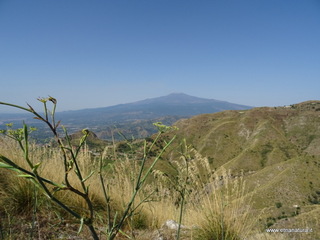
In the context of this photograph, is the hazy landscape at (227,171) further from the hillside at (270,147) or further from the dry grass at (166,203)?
the hillside at (270,147)

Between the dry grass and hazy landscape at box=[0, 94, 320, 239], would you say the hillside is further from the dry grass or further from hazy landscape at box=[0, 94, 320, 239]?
the dry grass

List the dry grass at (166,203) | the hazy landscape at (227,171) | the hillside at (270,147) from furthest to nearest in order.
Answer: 1. the hillside at (270,147)
2. the dry grass at (166,203)
3. the hazy landscape at (227,171)

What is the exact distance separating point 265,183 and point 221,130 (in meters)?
38.9

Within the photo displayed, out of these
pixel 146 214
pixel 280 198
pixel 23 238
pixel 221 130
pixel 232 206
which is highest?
pixel 23 238

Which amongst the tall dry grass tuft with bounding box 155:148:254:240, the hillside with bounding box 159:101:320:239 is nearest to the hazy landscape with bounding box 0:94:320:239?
the tall dry grass tuft with bounding box 155:148:254:240

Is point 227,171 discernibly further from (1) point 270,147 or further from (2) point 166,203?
(1) point 270,147

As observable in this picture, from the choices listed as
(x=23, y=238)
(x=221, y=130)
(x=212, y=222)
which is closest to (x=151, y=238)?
(x=212, y=222)

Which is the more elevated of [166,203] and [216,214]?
[216,214]

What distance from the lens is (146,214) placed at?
3984 mm

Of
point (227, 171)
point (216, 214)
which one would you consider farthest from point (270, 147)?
point (216, 214)

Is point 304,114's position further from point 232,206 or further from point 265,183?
point 232,206

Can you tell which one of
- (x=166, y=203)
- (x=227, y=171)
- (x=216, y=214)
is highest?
(x=216, y=214)

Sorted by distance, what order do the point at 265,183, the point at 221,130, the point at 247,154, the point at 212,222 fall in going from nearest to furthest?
the point at 212,222 < the point at 265,183 < the point at 247,154 < the point at 221,130

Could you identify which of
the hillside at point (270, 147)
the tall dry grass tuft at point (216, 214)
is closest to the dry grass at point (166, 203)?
the tall dry grass tuft at point (216, 214)
